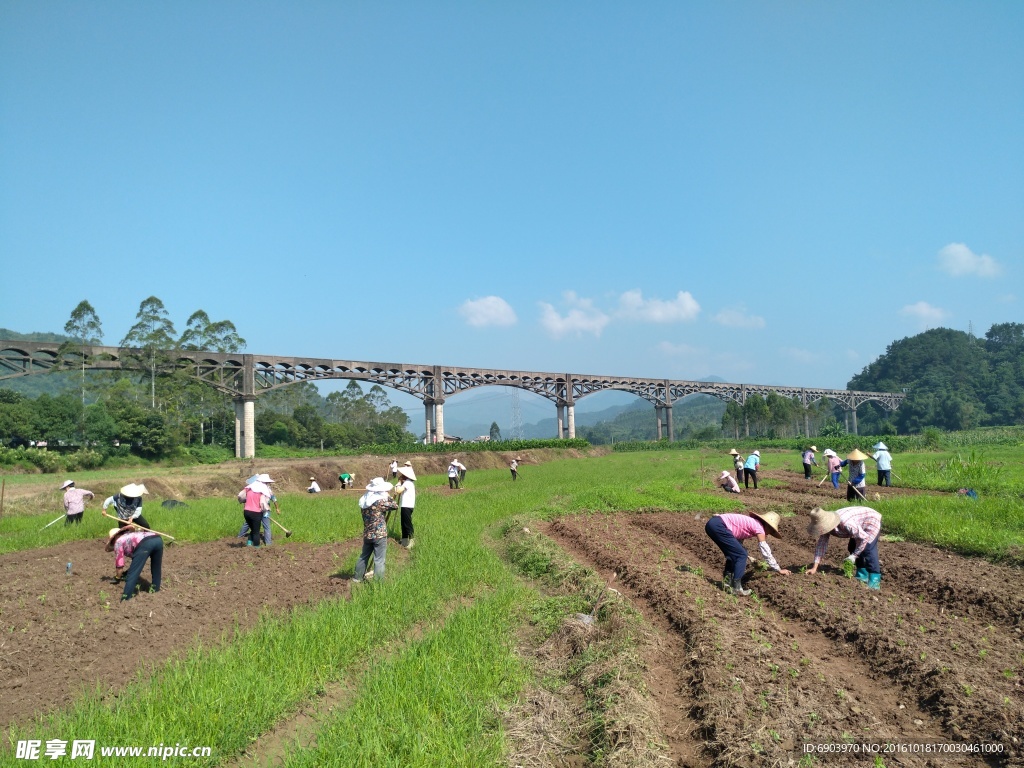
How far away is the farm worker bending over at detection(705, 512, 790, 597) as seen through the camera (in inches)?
315

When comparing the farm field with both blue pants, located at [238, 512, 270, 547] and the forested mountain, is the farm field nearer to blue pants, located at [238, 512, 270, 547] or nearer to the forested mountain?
blue pants, located at [238, 512, 270, 547]

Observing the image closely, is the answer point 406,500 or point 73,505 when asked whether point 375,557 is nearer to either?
point 406,500

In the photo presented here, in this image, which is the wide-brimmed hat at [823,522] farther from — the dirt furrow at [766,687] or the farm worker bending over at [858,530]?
the dirt furrow at [766,687]

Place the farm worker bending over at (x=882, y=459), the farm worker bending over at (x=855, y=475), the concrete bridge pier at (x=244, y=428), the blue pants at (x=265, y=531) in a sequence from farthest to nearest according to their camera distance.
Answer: the concrete bridge pier at (x=244, y=428) → the farm worker bending over at (x=882, y=459) → the farm worker bending over at (x=855, y=475) → the blue pants at (x=265, y=531)

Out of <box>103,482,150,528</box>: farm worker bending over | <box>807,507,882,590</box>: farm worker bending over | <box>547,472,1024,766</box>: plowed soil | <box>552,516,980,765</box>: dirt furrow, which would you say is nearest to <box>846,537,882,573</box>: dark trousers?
<box>807,507,882,590</box>: farm worker bending over

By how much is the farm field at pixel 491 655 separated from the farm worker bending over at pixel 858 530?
47cm

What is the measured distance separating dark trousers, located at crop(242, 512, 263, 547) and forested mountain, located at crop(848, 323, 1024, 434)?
10181cm

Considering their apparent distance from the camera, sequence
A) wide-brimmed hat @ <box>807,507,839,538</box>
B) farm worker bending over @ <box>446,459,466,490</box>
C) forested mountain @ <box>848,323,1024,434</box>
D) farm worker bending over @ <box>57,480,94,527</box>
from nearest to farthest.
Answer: wide-brimmed hat @ <box>807,507,839,538</box>, farm worker bending over @ <box>57,480,94,527</box>, farm worker bending over @ <box>446,459,466,490</box>, forested mountain @ <box>848,323,1024,434</box>

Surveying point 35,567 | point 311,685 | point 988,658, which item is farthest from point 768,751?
point 35,567

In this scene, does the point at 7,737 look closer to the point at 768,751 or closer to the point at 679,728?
the point at 679,728

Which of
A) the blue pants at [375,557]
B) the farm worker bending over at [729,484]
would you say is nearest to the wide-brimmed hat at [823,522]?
the blue pants at [375,557]

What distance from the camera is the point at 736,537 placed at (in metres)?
8.23

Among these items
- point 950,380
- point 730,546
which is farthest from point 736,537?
point 950,380

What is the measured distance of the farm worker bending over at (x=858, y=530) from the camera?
799 cm
